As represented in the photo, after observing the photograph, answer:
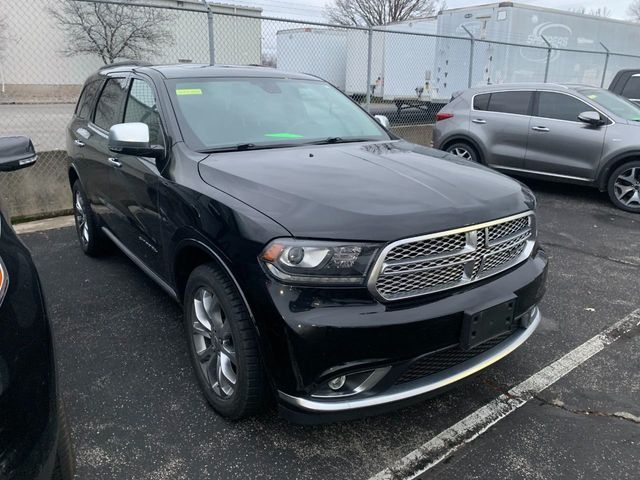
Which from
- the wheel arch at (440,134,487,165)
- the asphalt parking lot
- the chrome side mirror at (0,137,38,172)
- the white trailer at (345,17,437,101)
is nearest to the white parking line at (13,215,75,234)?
the asphalt parking lot

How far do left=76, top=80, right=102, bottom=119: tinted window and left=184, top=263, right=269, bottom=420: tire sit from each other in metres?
2.70

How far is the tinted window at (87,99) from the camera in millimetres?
4637

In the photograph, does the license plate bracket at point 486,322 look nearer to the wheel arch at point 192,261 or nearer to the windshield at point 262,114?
the wheel arch at point 192,261

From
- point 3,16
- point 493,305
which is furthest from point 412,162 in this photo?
point 3,16

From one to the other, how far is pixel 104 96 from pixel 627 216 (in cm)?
636

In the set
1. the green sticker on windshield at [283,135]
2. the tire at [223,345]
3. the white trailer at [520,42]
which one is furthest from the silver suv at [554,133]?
the tire at [223,345]

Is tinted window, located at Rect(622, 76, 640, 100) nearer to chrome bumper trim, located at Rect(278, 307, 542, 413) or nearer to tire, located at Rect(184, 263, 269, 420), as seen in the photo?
chrome bumper trim, located at Rect(278, 307, 542, 413)

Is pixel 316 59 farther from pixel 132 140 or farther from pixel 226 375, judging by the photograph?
pixel 226 375

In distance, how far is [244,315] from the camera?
234 cm

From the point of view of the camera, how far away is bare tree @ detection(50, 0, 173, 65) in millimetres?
18359

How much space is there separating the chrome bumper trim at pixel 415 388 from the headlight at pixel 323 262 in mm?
489

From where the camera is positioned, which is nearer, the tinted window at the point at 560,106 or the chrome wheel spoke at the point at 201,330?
the chrome wheel spoke at the point at 201,330

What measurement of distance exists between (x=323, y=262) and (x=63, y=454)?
112 cm

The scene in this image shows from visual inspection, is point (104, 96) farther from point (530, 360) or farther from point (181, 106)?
point (530, 360)
